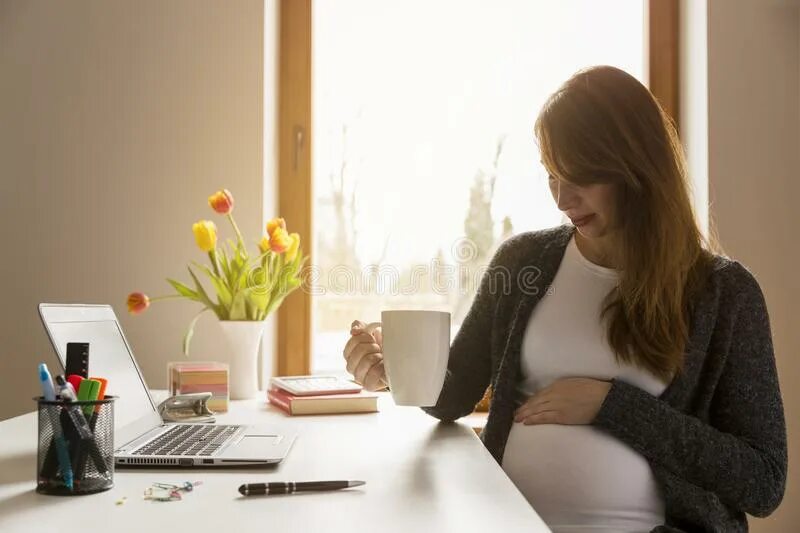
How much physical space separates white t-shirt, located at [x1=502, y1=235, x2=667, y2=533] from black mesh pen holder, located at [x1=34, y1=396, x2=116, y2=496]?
1.97 feet

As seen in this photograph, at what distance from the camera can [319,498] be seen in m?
0.74

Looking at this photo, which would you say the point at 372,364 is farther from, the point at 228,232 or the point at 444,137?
the point at 444,137

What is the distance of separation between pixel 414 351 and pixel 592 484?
32 cm

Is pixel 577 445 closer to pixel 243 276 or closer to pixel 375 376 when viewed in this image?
pixel 375 376

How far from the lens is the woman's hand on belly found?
1.07m

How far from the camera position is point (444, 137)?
2.04 m

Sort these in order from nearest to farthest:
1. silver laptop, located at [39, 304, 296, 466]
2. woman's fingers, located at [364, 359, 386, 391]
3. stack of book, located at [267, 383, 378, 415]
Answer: silver laptop, located at [39, 304, 296, 466]
woman's fingers, located at [364, 359, 386, 391]
stack of book, located at [267, 383, 378, 415]

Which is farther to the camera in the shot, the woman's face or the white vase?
the white vase

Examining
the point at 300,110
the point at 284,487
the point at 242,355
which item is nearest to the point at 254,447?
the point at 284,487

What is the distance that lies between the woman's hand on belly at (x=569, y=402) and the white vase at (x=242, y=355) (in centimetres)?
67

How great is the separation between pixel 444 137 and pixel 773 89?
2.62 feet

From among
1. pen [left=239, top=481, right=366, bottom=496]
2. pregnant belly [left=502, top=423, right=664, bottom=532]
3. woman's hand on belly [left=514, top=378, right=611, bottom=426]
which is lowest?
pregnant belly [left=502, top=423, right=664, bottom=532]

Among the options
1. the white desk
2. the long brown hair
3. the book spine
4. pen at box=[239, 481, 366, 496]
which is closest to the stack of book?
the book spine

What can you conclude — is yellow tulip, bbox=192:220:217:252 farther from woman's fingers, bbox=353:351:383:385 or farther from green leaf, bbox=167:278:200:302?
woman's fingers, bbox=353:351:383:385
